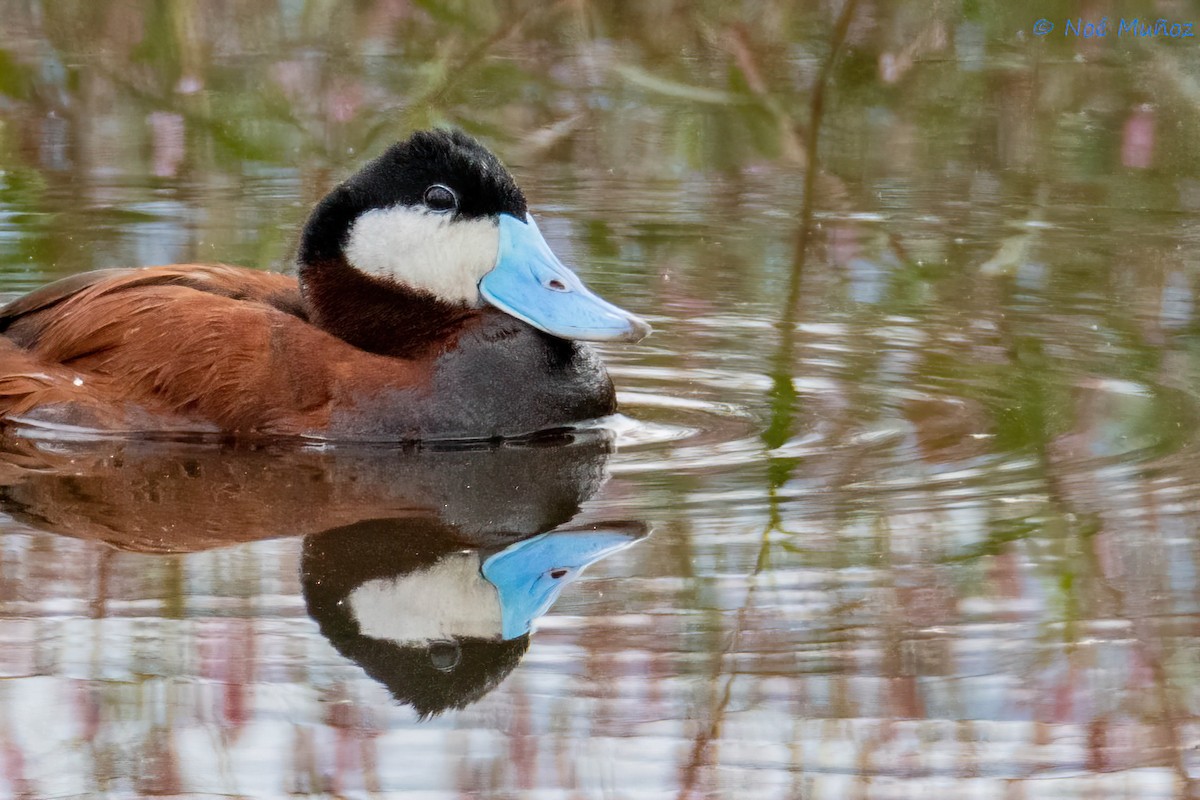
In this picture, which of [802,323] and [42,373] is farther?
[802,323]

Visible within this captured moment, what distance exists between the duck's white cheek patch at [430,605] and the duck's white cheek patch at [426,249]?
60.7 inches

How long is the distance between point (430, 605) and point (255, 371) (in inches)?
61.0

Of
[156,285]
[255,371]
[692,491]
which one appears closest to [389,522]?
[692,491]

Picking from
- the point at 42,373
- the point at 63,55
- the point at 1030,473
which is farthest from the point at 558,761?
the point at 63,55

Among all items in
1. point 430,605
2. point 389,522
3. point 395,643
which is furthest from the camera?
point 389,522

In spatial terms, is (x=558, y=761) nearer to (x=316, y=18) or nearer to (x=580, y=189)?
(x=580, y=189)

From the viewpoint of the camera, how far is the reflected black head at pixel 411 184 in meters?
5.50

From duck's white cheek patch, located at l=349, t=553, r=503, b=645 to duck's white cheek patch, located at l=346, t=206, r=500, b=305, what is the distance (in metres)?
1.54

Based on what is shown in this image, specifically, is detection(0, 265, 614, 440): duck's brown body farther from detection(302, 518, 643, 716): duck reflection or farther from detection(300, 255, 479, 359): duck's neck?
detection(302, 518, 643, 716): duck reflection

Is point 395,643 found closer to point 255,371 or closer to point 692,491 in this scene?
point 692,491

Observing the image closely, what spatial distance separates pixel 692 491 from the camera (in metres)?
4.74

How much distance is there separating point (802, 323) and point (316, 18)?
17.2ft

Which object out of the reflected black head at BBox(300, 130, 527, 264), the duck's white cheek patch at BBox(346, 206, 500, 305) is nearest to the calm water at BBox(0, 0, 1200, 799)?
the duck's white cheek patch at BBox(346, 206, 500, 305)

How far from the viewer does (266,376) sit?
528cm
